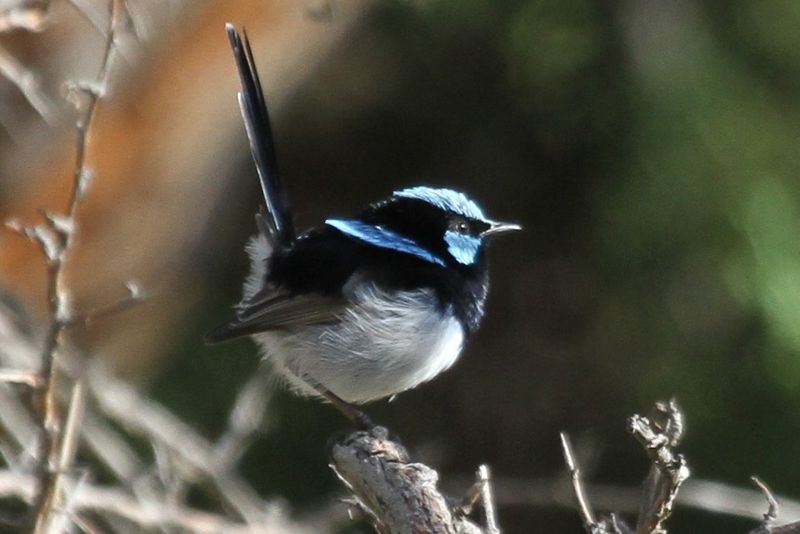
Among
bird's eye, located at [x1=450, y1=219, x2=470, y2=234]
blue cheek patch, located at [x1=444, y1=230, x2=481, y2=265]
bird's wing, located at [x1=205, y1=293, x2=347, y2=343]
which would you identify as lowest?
bird's wing, located at [x1=205, y1=293, x2=347, y2=343]

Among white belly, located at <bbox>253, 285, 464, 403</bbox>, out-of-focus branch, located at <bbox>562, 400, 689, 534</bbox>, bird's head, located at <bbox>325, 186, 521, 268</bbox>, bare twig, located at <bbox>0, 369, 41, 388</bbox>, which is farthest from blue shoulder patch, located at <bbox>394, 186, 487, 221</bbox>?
out-of-focus branch, located at <bbox>562, 400, 689, 534</bbox>

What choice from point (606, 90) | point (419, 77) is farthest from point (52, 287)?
point (419, 77)

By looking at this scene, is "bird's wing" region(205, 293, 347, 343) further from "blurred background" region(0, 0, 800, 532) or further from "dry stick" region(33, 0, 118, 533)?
"blurred background" region(0, 0, 800, 532)

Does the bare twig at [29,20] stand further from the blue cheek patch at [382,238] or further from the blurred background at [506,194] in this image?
the blurred background at [506,194]

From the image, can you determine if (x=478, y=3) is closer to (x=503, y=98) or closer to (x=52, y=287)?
(x=503, y=98)

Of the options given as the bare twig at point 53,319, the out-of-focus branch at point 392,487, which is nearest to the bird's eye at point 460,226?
the out-of-focus branch at point 392,487

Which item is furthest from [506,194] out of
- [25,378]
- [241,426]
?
[25,378]
